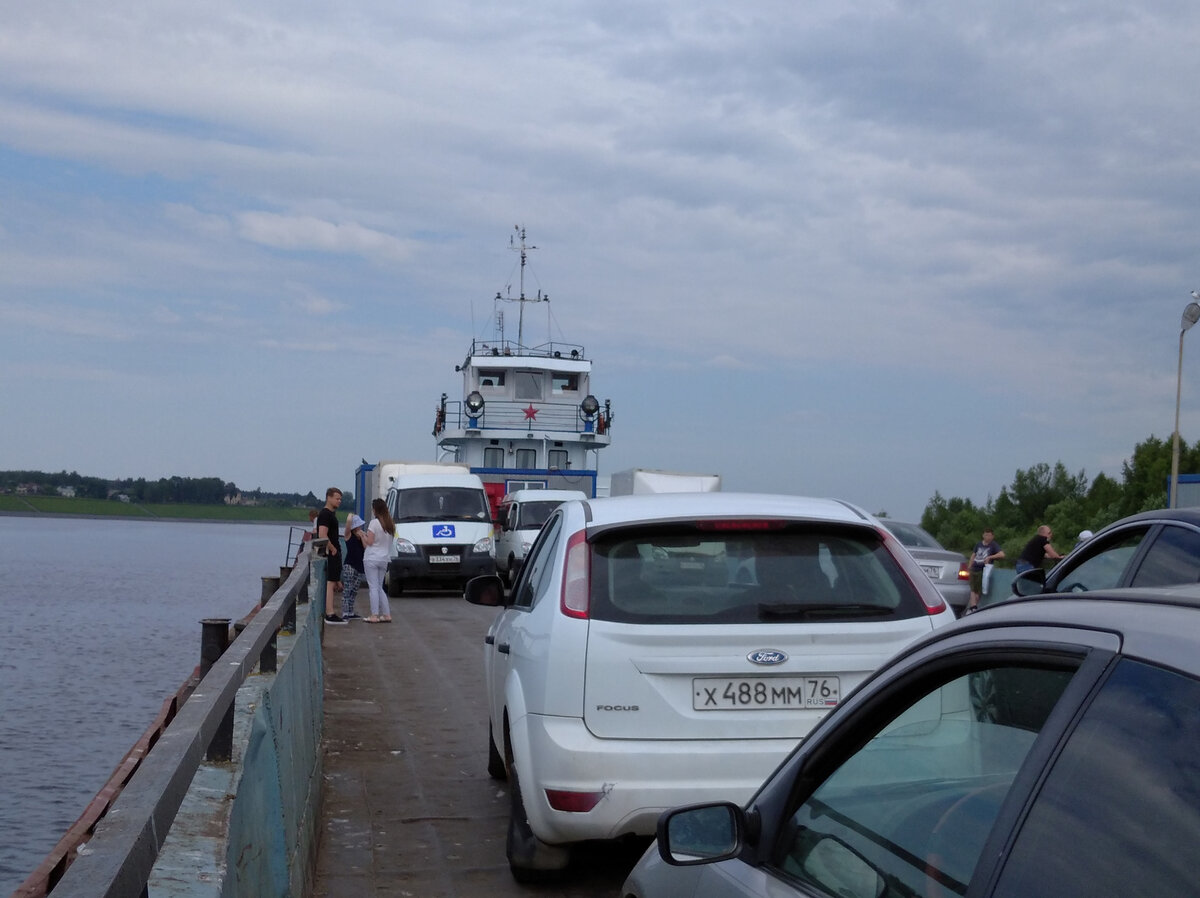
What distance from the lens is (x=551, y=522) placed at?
6633mm

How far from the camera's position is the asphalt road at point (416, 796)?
599cm

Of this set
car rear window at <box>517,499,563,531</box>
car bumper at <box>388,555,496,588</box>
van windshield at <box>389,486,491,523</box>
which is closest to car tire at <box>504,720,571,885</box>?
car bumper at <box>388,555,496,588</box>

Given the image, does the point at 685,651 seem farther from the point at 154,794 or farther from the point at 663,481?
the point at 663,481

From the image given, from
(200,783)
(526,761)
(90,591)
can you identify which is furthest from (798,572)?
(90,591)

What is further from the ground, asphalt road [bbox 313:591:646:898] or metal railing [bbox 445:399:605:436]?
metal railing [bbox 445:399:605:436]

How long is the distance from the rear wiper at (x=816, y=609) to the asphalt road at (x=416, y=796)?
1448mm

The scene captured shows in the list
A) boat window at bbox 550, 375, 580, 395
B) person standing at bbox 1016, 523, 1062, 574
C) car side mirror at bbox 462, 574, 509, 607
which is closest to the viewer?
car side mirror at bbox 462, 574, 509, 607

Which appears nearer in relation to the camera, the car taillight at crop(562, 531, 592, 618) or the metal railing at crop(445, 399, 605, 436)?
the car taillight at crop(562, 531, 592, 618)

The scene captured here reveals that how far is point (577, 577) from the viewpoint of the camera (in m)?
5.43

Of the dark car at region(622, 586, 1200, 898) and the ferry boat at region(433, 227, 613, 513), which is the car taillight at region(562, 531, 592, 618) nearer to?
the dark car at region(622, 586, 1200, 898)

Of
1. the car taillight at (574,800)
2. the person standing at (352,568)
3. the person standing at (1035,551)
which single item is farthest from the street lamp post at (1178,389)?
the car taillight at (574,800)

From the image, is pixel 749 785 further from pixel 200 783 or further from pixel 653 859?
pixel 200 783

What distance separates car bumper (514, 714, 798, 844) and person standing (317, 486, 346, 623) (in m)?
13.9

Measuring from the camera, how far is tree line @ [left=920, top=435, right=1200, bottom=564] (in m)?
35.9
